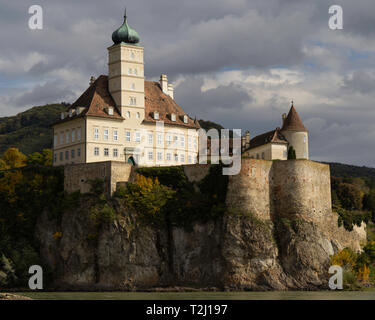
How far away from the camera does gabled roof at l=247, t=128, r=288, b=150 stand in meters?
84.4

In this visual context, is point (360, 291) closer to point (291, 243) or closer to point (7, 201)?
point (291, 243)

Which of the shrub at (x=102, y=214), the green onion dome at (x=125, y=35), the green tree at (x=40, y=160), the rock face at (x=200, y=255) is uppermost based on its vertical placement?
the green onion dome at (x=125, y=35)

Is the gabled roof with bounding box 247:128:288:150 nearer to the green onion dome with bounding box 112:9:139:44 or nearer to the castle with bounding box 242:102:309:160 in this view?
the castle with bounding box 242:102:309:160

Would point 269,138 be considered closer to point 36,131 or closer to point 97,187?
point 97,187

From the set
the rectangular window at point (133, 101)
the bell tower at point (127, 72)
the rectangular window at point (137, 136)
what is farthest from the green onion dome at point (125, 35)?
the rectangular window at point (137, 136)

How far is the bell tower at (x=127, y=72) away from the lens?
77812 millimetres

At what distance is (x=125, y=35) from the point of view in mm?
78000

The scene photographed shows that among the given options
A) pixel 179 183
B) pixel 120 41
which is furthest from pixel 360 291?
pixel 120 41

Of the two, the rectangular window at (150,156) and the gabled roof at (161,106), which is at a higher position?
the gabled roof at (161,106)

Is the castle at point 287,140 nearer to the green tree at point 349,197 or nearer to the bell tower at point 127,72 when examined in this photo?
the green tree at point 349,197

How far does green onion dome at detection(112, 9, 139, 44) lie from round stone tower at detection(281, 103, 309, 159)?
1946 cm

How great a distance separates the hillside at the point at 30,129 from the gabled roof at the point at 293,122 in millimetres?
53781

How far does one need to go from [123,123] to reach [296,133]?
19.8 m

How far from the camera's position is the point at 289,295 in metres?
59.6
